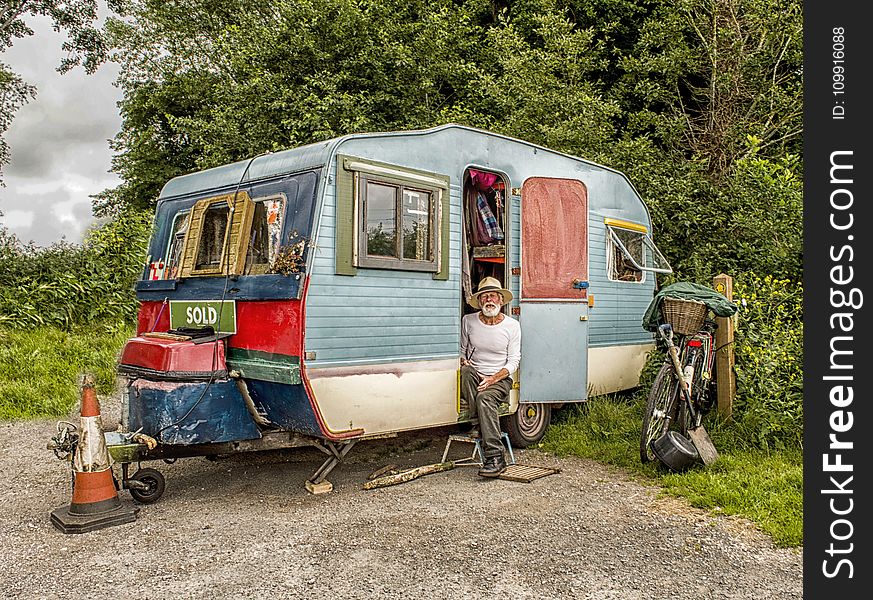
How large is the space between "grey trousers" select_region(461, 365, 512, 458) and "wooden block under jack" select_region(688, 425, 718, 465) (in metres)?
1.55

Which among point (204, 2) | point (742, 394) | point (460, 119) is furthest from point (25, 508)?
point (204, 2)

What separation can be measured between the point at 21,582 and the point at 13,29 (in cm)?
1854

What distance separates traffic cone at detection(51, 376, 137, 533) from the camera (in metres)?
5.01

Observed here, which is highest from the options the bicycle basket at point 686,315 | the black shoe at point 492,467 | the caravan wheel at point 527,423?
the bicycle basket at point 686,315

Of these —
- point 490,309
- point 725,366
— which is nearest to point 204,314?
point 490,309

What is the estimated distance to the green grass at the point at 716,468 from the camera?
5176mm

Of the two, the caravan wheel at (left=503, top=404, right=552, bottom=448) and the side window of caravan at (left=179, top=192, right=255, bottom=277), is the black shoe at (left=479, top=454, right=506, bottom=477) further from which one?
the side window of caravan at (left=179, top=192, right=255, bottom=277)

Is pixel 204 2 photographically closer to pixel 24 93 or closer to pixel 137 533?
pixel 24 93

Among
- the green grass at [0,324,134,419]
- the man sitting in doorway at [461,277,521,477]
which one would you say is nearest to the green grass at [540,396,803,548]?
→ the man sitting in doorway at [461,277,521,477]

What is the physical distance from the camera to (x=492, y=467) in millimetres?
6332

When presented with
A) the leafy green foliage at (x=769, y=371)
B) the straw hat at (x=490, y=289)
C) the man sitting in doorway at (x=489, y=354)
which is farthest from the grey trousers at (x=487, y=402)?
the leafy green foliage at (x=769, y=371)

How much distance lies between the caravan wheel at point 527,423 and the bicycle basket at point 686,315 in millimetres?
1584

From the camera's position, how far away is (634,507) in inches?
216

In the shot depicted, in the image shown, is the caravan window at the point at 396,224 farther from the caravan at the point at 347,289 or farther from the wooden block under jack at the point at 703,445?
the wooden block under jack at the point at 703,445
